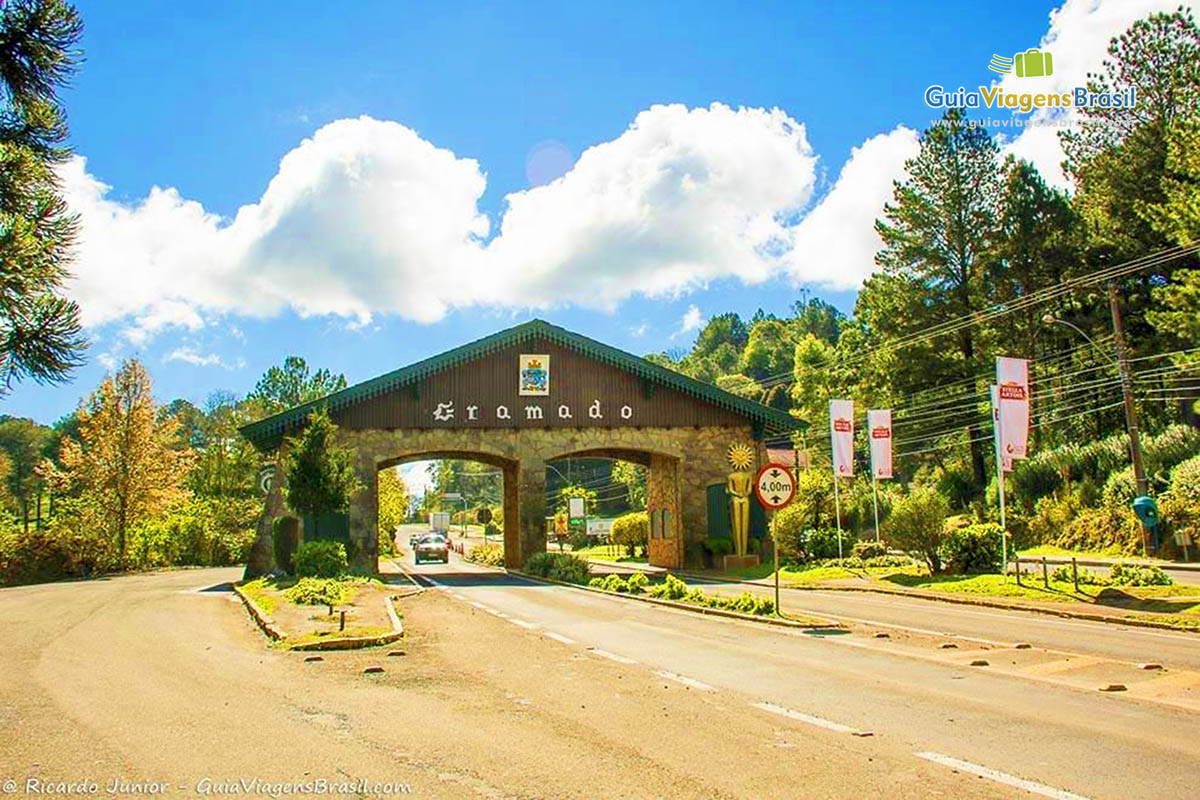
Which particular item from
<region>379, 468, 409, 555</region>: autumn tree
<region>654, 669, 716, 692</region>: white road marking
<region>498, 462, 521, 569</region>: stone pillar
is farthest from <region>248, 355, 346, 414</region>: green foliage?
<region>654, 669, 716, 692</region>: white road marking

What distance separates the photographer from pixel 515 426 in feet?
113

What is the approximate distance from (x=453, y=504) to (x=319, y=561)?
14226 centimetres


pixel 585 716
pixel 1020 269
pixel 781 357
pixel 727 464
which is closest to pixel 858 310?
pixel 1020 269

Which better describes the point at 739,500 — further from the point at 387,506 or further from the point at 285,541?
the point at 387,506

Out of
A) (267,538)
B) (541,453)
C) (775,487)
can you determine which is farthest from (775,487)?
(267,538)

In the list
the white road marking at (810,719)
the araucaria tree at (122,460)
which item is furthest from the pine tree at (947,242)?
the white road marking at (810,719)

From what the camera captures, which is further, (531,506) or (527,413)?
(531,506)

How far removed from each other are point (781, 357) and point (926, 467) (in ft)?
271

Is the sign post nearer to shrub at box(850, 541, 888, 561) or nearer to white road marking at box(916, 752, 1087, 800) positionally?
white road marking at box(916, 752, 1087, 800)

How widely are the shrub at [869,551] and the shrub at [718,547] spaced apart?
5.21 meters

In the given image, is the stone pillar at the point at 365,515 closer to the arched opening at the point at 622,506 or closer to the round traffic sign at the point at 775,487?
the arched opening at the point at 622,506

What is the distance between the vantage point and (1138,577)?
18.8 meters

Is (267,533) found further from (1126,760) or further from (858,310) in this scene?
(858,310)

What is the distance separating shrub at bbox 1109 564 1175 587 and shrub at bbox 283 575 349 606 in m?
16.0
